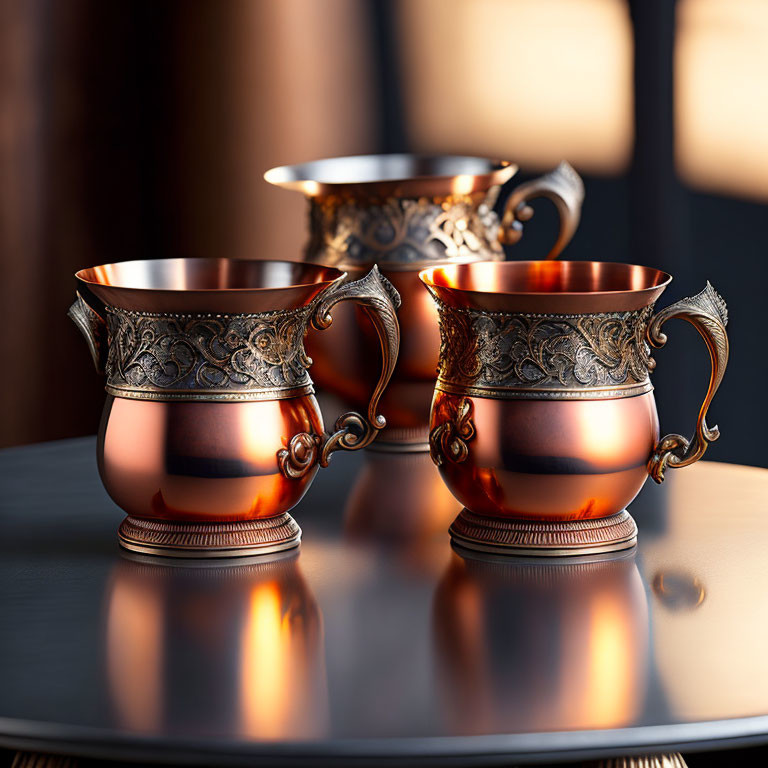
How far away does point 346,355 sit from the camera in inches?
46.8

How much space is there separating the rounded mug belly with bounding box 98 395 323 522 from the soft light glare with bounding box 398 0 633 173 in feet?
4.16

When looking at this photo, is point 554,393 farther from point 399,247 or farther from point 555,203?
point 555,203

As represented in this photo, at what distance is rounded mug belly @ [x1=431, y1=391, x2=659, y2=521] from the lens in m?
0.89

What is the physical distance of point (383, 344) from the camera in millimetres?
942

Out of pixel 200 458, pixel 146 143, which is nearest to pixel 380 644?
pixel 200 458

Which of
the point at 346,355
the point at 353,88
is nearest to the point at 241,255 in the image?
the point at 353,88

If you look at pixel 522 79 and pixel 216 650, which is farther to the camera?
pixel 522 79

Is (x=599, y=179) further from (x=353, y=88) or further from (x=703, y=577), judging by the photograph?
(x=703, y=577)

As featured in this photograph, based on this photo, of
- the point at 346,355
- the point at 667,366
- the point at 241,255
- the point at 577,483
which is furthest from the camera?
the point at 241,255

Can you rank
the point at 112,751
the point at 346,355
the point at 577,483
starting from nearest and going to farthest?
the point at 112,751 < the point at 577,483 < the point at 346,355

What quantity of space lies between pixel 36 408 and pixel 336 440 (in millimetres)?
1312

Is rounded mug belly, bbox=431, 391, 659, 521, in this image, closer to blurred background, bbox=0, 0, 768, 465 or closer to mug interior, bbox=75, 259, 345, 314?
mug interior, bbox=75, 259, 345, 314

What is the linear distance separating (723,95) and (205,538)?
1307 mm

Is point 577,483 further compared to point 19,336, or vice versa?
point 19,336
